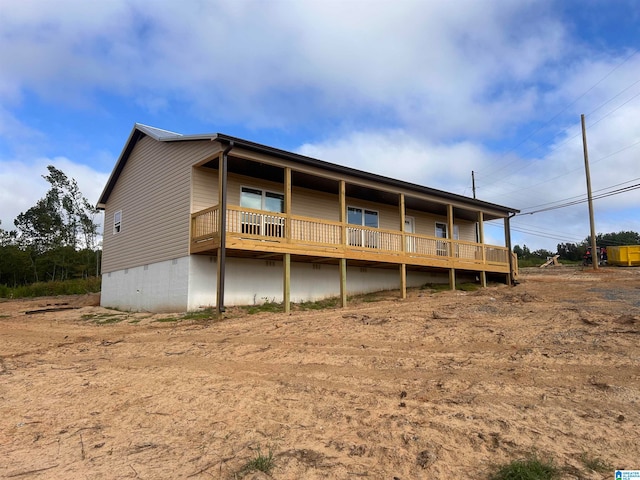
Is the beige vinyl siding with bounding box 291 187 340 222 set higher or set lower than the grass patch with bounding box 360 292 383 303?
higher

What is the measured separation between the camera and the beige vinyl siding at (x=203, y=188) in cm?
1502

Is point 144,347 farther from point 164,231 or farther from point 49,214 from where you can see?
point 49,214

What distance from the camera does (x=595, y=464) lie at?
3867 mm

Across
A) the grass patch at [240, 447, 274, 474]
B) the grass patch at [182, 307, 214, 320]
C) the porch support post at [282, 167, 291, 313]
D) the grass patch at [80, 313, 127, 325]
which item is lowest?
the grass patch at [240, 447, 274, 474]

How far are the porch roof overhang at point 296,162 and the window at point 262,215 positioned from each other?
6.53 ft

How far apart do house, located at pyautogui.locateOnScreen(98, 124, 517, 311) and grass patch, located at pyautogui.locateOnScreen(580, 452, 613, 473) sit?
987 cm

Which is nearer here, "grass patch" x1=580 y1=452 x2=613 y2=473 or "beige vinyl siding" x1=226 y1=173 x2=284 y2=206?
"grass patch" x1=580 y1=452 x2=613 y2=473

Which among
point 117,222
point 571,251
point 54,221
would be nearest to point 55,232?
point 54,221

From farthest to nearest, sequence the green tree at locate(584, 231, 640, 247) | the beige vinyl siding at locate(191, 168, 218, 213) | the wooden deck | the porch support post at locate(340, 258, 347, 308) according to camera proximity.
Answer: the green tree at locate(584, 231, 640, 247)
the porch support post at locate(340, 258, 347, 308)
the beige vinyl siding at locate(191, 168, 218, 213)
the wooden deck

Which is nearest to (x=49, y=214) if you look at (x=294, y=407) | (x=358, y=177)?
(x=358, y=177)

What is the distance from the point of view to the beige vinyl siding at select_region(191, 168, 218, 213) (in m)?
15.0

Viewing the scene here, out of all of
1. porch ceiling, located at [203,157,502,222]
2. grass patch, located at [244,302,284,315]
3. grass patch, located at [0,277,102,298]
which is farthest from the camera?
grass patch, located at [0,277,102,298]

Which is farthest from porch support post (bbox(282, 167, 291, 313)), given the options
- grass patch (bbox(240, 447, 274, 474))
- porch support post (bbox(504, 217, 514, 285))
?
porch support post (bbox(504, 217, 514, 285))

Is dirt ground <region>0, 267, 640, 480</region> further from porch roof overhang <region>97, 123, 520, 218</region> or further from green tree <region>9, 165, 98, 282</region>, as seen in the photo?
green tree <region>9, 165, 98, 282</region>
